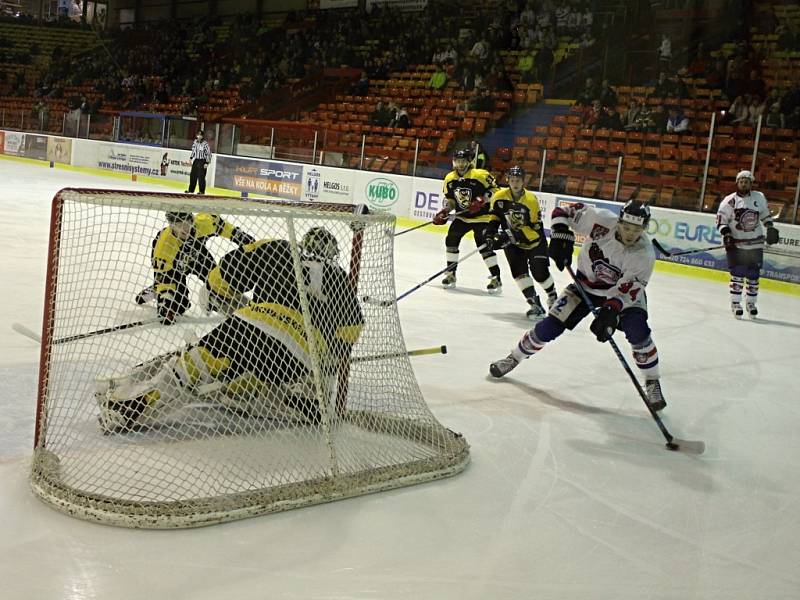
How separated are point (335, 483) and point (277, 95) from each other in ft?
58.7

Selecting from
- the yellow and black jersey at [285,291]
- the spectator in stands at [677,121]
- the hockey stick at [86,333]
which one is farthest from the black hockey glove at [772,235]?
the hockey stick at [86,333]

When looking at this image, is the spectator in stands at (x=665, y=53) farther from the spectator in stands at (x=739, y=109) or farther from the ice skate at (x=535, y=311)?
the ice skate at (x=535, y=311)

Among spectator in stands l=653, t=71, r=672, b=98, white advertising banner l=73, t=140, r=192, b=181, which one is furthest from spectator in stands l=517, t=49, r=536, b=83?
white advertising banner l=73, t=140, r=192, b=181

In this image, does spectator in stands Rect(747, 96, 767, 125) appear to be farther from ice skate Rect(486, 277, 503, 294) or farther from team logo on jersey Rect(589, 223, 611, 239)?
team logo on jersey Rect(589, 223, 611, 239)

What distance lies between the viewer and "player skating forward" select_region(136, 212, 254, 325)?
3820mm

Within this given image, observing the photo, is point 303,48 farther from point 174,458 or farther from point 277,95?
point 174,458

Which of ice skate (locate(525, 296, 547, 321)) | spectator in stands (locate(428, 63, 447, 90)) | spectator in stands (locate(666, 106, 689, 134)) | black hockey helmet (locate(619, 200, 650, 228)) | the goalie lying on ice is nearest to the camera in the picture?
the goalie lying on ice

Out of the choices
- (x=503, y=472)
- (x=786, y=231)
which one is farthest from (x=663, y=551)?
(x=786, y=231)

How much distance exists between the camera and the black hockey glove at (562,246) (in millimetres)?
4379

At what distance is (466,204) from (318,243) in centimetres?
468

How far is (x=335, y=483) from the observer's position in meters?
2.96

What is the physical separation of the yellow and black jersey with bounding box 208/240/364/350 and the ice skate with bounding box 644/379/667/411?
1687 millimetres

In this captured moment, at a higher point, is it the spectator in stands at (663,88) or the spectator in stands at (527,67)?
the spectator in stands at (527,67)

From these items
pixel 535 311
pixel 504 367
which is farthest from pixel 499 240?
pixel 504 367
